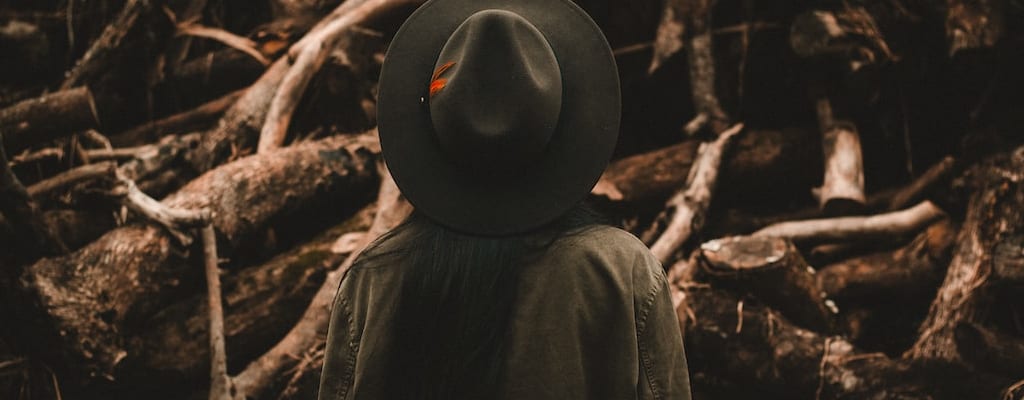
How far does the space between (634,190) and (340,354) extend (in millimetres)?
2513

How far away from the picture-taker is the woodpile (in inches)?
109

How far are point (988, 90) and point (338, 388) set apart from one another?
3.02m

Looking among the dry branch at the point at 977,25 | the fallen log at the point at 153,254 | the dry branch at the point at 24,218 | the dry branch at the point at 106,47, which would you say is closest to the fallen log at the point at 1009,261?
the dry branch at the point at 977,25

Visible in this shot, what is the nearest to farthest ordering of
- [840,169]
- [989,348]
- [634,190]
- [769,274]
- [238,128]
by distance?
[989,348] → [769,274] → [840,169] → [634,190] → [238,128]

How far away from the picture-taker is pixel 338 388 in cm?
138

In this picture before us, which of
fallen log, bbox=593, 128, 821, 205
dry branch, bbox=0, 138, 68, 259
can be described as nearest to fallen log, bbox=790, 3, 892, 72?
fallen log, bbox=593, 128, 821, 205

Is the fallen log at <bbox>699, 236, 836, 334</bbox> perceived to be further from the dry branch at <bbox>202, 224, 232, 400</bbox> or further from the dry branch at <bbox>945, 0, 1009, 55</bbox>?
the dry branch at <bbox>202, 224, 232, 400</bbox>

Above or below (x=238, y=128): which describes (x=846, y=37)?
above

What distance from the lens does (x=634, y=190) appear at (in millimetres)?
3717

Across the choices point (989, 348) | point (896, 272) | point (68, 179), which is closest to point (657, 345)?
point (989, 348)

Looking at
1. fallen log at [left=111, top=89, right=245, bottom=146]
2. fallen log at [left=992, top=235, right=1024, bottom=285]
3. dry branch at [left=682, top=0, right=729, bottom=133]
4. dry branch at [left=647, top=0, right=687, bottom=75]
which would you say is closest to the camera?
fallen log at [left=992, top=235, right=1024, bottom=285]

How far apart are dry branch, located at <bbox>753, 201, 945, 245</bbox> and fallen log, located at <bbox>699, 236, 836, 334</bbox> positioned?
1.10 feet

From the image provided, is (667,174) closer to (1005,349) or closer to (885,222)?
(885,222)

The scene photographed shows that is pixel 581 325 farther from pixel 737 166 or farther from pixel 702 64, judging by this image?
pixel 702 64
